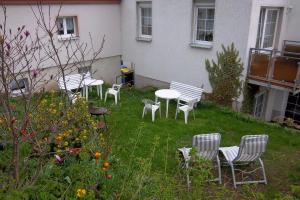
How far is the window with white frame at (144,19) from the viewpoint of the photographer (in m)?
12.5

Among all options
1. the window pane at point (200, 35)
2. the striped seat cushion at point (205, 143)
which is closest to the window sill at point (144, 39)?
the window pane at point (200, 35)

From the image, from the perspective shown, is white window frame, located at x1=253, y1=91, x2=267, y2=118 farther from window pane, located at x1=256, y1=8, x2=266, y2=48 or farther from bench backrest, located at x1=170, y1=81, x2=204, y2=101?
bench backrest, located at x1=170, y1=81, x2=204, y2=101

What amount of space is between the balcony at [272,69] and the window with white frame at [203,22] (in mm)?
1849

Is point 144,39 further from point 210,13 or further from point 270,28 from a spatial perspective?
point 270,28

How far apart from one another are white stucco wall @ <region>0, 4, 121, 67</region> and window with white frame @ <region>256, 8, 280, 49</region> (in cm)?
682

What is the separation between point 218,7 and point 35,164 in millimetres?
8247

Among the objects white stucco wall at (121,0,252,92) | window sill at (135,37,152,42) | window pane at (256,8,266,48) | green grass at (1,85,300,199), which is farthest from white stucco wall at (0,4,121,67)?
window pane at (256,8,266,48)

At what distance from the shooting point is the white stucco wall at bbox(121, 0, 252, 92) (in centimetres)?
940

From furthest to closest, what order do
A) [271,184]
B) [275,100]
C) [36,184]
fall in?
[275,100] → [271,184] → [36,184]

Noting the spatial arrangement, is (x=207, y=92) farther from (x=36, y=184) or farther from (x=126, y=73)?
(x=36, y=184)

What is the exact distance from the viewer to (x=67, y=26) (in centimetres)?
1216

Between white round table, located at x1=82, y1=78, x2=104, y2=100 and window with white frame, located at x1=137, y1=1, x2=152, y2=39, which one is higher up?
window with white frame, located at x1=137, y1=1, x2=152, y2=39

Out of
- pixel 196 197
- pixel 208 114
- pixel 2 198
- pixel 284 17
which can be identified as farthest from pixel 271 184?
pixel 284 17

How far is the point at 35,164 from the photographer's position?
3770 millimetres
